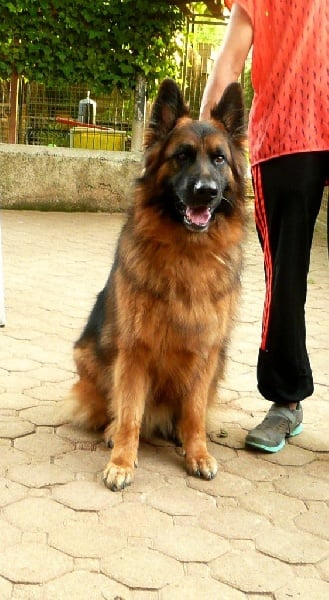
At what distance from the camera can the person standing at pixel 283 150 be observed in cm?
343

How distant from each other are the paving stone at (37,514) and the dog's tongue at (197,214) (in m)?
1.32

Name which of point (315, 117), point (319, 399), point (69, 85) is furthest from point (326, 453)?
point (69, 85)

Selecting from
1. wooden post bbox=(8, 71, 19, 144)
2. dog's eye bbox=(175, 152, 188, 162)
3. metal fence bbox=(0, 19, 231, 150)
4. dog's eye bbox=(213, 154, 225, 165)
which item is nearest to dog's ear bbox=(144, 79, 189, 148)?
dog's eye bbox=(175, 152, 188, 162)

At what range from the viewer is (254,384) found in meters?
4.90

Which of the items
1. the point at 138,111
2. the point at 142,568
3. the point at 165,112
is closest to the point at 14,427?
the point at 142,568

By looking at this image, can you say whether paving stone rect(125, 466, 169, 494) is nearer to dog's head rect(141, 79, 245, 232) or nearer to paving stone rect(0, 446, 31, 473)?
paving stone rect(0, 446, 31, 473)

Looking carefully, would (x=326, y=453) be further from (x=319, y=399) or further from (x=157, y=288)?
(x=157, y=288)

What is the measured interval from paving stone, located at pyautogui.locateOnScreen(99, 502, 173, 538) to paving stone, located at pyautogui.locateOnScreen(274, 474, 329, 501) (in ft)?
2.05

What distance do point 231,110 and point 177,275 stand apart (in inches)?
31.8

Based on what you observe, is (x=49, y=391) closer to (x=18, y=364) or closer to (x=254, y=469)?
(x=18, y=364)

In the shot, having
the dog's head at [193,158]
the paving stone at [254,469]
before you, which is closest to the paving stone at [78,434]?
the paving stone at [254,469]

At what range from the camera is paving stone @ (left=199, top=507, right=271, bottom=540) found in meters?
2.96

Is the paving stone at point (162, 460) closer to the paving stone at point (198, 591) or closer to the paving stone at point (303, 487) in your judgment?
the paving stone at point (303, 487)

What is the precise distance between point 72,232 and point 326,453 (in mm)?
6995
